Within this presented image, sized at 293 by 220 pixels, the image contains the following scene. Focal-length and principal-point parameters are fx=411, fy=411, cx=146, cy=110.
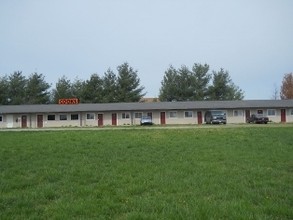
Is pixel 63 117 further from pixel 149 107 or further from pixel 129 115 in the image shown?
pixel 149 107

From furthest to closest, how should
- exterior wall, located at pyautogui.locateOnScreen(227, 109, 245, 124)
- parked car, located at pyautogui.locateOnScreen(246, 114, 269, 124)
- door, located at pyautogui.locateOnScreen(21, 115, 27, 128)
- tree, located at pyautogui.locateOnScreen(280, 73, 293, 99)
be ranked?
tree, located at pyautogui.locateOnScreen(280, 73, 293, 99)
door, located at pyautogui.locateOnScreen(21, 115, 27, 128)
exterior wall, located at pyautogui.locateOnScreen(227, 109, 245, 124)
parked car, located at pyautogui.locateOnScreen(246, 114, 269, 124)

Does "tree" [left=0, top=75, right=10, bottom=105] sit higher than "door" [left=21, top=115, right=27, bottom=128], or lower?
higher

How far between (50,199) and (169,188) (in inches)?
99.9

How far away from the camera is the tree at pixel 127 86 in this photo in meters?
80.9

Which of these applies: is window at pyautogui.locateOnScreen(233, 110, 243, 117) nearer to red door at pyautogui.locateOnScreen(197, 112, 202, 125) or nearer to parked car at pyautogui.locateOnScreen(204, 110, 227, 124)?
red door at pyautogui.locateOnScreen(197, 112, 202, 125)

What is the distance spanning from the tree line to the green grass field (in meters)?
65.9

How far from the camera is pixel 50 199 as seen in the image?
8.17 m

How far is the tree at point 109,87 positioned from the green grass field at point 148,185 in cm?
6447

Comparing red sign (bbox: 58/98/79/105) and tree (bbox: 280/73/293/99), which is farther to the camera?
tree (bbox: 280/73/293/99)

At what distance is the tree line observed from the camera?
8156cm

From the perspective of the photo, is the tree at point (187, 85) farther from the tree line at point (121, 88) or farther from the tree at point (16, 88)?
the tree at point (16, 88)

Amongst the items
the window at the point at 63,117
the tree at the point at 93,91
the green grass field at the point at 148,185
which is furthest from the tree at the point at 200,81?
the green grass field at the point at 148,185

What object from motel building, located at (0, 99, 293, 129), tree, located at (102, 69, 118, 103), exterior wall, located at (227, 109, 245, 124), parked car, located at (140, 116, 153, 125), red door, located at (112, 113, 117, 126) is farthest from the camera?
tree, located at (102, 69, 118, 103)

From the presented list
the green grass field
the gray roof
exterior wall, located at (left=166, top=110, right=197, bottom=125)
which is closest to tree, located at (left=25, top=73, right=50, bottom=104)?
the gray roof
